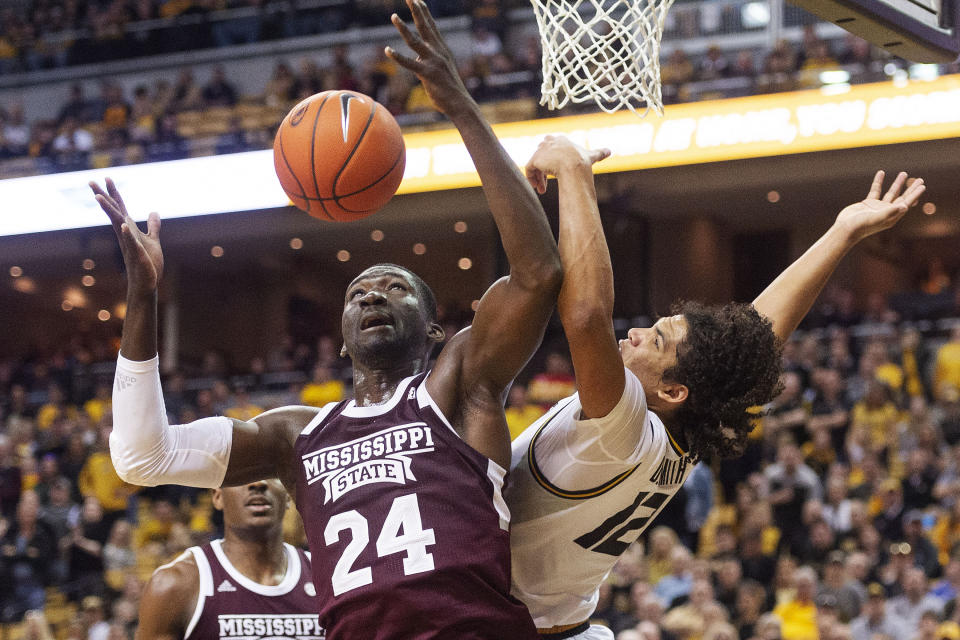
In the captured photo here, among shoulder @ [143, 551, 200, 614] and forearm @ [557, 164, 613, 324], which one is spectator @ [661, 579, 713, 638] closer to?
shoulder @ [143, 551, 200, 614]

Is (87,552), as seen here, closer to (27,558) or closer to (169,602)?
(27,558)

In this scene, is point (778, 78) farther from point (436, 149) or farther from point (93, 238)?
point (93, 238)

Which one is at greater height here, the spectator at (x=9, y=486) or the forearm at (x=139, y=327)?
the forearm at (x=139, y=327)

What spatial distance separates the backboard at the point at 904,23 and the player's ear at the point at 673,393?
4.32 ft

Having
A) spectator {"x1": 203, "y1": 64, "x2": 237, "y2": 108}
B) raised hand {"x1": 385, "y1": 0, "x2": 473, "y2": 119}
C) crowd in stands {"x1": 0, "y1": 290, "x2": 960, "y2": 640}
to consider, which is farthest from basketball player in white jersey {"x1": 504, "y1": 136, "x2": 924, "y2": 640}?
spectator {"x1": 203, "y1": 64, "x2": 237, "y2": 108}

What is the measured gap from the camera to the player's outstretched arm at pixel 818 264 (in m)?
3.65

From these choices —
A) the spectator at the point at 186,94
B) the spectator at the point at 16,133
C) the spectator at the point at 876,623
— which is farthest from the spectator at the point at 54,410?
the spectator at the point at 876,623

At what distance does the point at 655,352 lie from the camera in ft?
10.3

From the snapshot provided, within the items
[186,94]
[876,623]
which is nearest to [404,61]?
[876,623]

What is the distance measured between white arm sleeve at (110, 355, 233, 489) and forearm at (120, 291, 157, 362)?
0.08 ft

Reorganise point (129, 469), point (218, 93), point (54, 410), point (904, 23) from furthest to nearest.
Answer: point (218, 93)
point (54, 410)
point (904, 23)
point (129, 469)

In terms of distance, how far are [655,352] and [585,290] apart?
1.59 feet

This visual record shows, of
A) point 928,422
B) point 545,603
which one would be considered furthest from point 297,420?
point 928,422

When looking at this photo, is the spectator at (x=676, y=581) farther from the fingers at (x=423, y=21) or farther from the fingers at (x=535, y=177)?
the fingers at (x=423, y=21)
